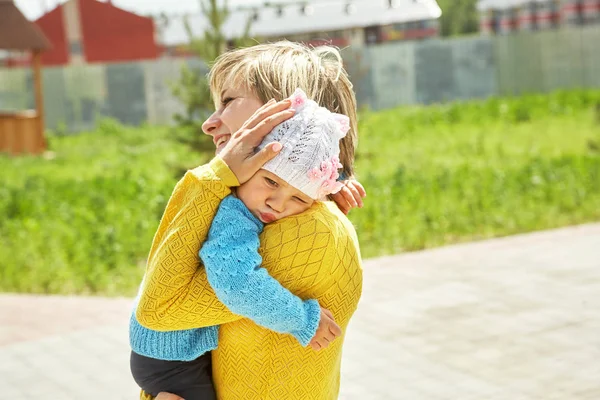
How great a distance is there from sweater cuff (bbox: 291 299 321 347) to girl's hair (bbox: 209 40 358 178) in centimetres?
45

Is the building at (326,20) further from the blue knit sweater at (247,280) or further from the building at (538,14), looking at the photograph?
the blue knit sweater at (247,280)

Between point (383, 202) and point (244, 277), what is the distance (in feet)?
24.0

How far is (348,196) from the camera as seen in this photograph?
7.70ft

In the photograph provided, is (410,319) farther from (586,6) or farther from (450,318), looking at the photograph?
(586,6)

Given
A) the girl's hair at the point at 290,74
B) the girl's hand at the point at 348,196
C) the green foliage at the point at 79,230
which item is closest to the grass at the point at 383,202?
the green foliage at the point at 79,230

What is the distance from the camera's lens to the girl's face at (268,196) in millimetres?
1930

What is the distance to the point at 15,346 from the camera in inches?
218

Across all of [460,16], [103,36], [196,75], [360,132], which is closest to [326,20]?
[103,36]

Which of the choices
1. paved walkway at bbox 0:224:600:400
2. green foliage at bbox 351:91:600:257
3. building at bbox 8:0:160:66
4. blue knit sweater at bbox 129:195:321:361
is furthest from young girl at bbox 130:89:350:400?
building at bbox 8:0:160:66

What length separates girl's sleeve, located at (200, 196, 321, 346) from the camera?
6.09 feet

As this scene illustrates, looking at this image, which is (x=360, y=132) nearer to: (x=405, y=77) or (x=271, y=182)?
(x=405, y=77)

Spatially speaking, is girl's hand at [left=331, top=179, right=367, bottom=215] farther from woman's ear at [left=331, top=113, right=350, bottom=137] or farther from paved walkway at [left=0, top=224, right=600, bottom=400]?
paved walkway at [left=0, top=224, right=600, bottom=400]

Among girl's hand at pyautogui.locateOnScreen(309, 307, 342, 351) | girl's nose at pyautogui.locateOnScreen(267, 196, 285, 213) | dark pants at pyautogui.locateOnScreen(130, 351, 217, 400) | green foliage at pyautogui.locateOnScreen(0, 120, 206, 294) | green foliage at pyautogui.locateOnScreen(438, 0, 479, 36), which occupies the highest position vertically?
green foliage at pyautogui.locateOnScreen(438, 0, 479, 36)

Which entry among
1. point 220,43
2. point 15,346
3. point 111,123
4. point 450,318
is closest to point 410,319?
point 450,318
